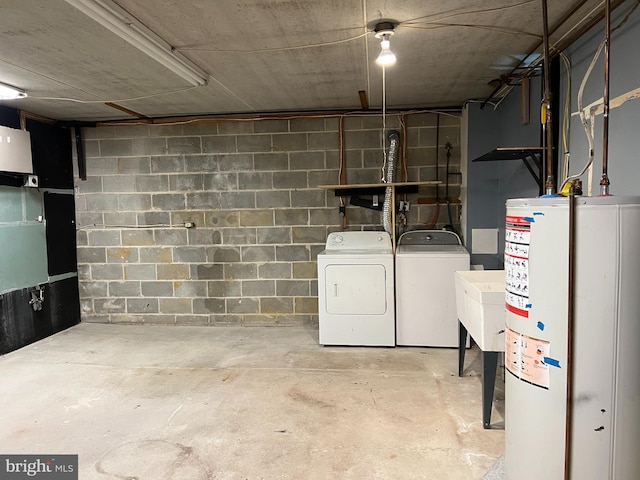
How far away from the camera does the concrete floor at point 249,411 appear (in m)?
2.05

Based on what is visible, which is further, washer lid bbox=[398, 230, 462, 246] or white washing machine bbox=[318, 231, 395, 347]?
washer lid bbox=[398, 230, 462, 246]

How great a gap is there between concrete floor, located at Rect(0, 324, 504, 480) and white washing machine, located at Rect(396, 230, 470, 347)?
0.42 ft

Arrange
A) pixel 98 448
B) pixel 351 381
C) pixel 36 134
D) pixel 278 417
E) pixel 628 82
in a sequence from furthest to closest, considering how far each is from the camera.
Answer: pixel 36 134
pixel 351 381
pixel 278 417
pixel 98 448
pixel 628 82

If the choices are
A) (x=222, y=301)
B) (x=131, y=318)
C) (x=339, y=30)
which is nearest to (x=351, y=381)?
(x=222, y=301)

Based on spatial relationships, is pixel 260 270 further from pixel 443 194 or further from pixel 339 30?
pixel 339 30

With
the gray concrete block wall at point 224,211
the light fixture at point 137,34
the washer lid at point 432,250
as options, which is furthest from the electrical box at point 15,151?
the washer lid at point 432,250

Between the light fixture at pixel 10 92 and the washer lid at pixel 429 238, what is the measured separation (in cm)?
346

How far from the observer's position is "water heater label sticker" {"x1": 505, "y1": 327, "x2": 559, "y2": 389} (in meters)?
1.35

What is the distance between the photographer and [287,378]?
9.93 ft

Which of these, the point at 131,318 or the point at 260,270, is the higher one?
the point at 260,270

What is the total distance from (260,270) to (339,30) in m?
2.68

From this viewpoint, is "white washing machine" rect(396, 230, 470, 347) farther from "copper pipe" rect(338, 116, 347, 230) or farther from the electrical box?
the electrical box

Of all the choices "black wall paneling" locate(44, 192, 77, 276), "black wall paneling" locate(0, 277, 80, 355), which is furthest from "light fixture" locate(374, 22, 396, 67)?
"black wall paneling" locate(0, 277, 80, 355)

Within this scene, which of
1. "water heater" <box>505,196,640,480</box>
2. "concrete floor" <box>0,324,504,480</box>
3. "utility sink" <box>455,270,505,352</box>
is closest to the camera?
"water heater" <box>505,196,640,480</box>
